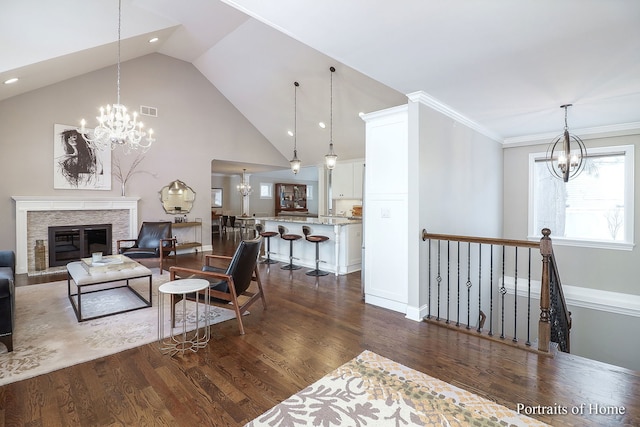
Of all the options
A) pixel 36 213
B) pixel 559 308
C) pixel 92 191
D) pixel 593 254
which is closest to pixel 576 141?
pixel 593 254

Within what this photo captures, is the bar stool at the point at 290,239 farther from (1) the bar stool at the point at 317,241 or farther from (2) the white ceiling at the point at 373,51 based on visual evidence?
(2) the white ceiling at the point at 373,51

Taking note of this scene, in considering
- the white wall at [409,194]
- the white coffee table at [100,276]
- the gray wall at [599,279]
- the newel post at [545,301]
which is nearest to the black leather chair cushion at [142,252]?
the white coffee table at [100,276]

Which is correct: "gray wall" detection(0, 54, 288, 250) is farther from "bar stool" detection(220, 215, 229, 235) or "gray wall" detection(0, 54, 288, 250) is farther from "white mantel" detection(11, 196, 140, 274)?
"bar stool" detection(220, 215, 229, 235)

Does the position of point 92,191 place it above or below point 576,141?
below

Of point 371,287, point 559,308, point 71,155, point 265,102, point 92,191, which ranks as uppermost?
point 265,102

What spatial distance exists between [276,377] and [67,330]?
2.40 metres

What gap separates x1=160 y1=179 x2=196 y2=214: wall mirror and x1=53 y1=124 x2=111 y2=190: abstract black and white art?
3.86 ft

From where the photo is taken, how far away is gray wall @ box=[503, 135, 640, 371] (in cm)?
466

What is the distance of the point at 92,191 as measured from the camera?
615 cm

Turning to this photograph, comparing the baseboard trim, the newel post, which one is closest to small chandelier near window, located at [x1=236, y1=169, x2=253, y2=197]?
the baseboard trim

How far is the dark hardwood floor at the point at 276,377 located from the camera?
1887mm

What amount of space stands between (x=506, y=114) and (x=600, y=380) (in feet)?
10.7

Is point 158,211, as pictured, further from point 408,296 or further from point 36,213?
point 408,296

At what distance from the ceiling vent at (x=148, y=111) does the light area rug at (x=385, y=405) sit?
23.1 feet
